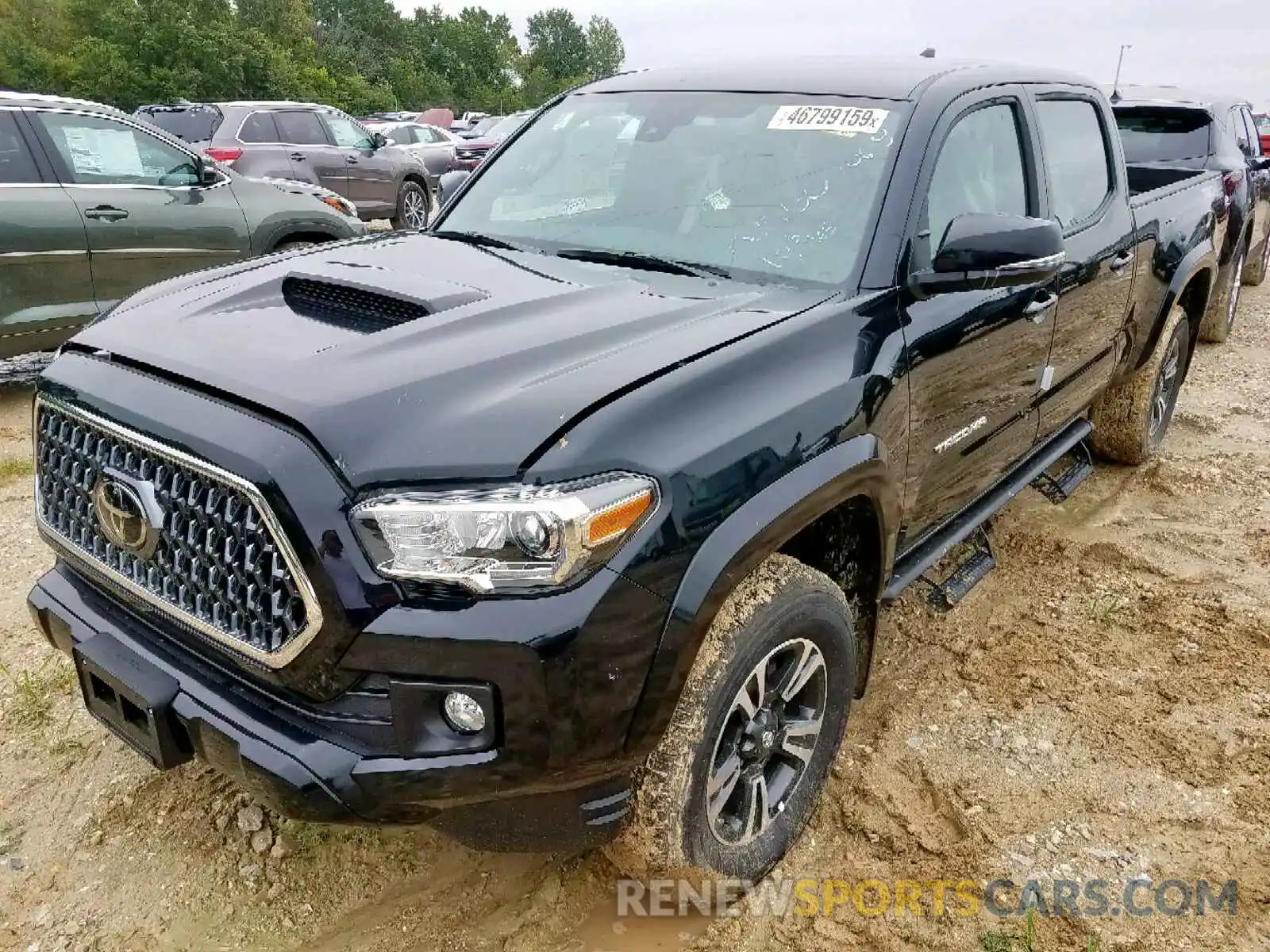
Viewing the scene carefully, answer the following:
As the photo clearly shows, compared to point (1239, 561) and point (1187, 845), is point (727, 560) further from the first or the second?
point (1239, 561)

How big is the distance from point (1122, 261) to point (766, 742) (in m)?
2.66

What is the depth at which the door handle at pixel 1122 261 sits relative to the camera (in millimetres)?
3766

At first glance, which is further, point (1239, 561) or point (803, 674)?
point (1239, 561)

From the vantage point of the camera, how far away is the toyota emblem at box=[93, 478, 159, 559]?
194 centimetres

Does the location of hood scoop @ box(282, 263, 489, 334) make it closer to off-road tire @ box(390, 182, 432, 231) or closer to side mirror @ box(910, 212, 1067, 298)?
side mirror @ box(910, 212, 1067, 298)

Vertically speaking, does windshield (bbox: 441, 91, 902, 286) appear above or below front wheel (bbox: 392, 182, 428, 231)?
above

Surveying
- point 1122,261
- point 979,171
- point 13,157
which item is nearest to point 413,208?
point 13,157

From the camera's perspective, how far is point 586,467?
5.68ft

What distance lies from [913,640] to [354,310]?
93.1 inches

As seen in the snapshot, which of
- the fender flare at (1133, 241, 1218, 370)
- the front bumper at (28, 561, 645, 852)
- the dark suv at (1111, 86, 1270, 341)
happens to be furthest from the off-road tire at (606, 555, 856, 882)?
the dark suv at (1111, 86, 1270, 341)

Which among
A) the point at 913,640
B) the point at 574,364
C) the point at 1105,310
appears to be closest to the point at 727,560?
the point at 574,364

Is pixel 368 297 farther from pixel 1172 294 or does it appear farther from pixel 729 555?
pixel 1172 294

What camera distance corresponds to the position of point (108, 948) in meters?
2.25

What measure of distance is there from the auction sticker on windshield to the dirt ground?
1817mm
